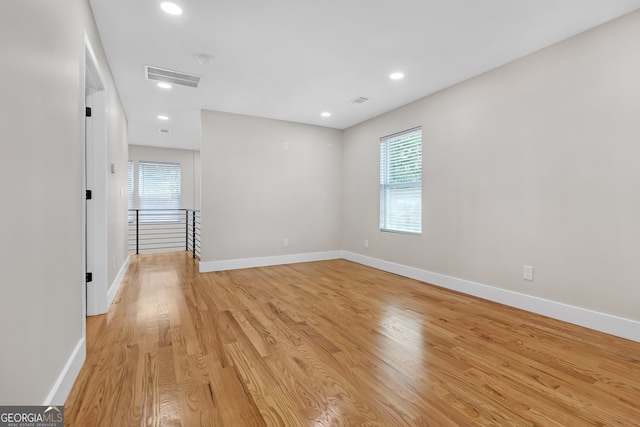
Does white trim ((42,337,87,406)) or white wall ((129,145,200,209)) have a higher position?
white wall ((129,145,200,209))

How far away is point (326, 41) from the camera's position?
2.64 meters

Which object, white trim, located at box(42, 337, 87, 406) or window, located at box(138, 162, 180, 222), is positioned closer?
white trim, located at box(42, 337, 87, 406)

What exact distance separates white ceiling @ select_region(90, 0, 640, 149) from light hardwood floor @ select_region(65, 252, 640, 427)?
247 cm

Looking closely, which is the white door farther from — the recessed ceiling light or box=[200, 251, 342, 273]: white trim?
box=[200, 251, 342, 273]: white trim

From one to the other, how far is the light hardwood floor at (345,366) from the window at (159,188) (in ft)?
15.3

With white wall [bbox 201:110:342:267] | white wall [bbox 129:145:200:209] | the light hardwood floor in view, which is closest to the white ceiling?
white wall [bbox 201:110:342:267]

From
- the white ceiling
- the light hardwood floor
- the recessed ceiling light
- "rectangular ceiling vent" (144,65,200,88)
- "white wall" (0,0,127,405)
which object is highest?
the white ceiling

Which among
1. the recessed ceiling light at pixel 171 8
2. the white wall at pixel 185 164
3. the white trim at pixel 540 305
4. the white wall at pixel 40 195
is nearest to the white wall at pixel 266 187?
the white trim at pixel 540 305

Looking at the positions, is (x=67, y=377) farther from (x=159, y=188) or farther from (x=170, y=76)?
(x=159, y=188)

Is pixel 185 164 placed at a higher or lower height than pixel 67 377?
higher

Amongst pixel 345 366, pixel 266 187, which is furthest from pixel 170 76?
pixel 345 366

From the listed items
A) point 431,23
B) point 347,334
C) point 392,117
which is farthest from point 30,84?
point 392,117

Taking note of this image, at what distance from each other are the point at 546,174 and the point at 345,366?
2534 millimetres

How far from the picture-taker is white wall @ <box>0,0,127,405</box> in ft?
3.24
